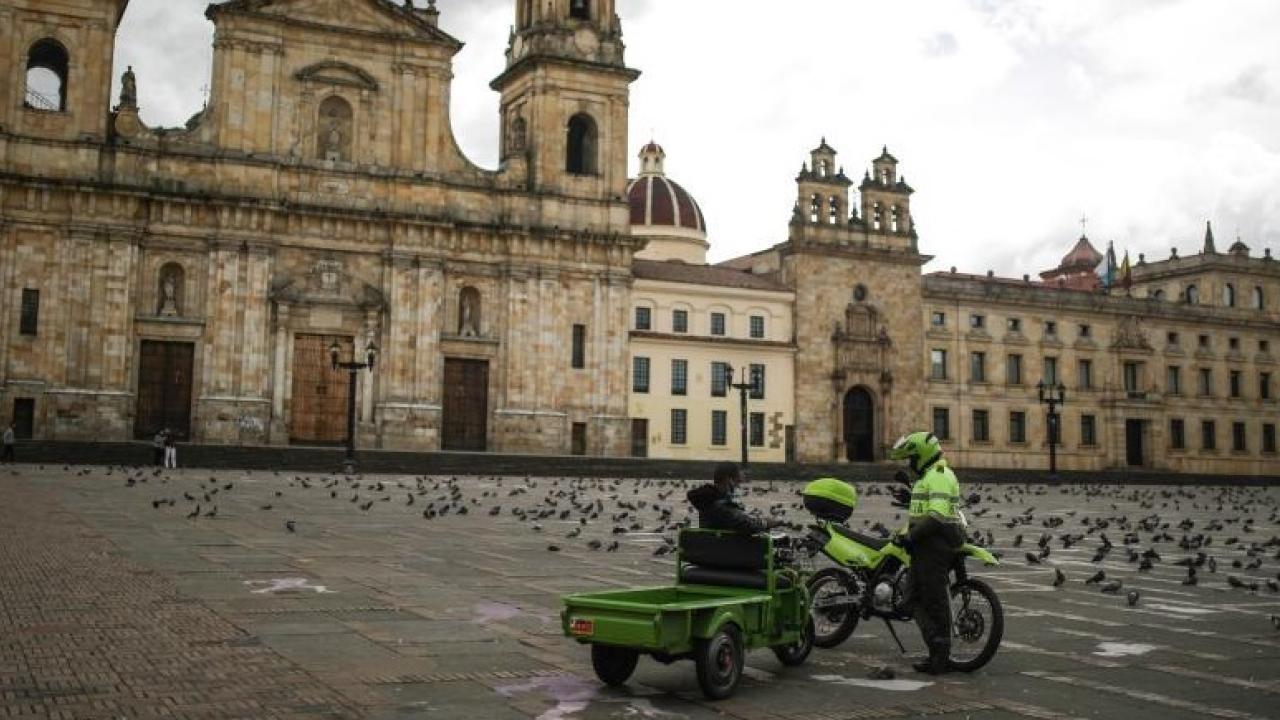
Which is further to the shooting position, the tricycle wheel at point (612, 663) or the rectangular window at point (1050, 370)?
the rectangular window at point (1050, 370)

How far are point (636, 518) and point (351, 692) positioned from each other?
1442 cm

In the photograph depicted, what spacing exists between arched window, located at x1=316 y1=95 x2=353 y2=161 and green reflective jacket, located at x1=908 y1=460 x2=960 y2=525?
41.3 metres

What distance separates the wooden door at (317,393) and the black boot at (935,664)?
38.8 metres

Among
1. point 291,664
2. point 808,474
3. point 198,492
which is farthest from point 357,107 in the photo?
point 291,664

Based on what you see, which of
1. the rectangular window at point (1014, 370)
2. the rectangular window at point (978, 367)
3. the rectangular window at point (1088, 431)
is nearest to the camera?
the rectangular window at point (978, 367)

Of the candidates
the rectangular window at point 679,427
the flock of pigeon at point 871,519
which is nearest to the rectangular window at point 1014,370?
the rectangular window at point 679,427

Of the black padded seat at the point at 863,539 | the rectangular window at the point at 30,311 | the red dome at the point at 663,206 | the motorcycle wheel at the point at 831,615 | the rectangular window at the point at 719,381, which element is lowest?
the motorcycle wheel at the point at 831,615

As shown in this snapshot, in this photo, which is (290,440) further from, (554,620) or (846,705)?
(846,705)

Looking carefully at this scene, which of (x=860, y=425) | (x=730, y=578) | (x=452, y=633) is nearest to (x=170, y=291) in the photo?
(x=860, y=425)

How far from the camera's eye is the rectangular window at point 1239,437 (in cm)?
7369

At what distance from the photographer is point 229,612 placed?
9.57 m

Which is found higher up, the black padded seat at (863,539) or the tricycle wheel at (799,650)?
the black padded seat at (863,539)

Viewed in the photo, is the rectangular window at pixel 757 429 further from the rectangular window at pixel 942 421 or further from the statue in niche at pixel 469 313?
the statue in niche at pixel 469 313

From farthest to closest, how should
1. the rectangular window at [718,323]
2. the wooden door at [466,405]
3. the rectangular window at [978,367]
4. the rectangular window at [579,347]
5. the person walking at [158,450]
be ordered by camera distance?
the rectangular window at [978,367]
the rectangular window at [718,323]
the rectangular window at [579,347]
the wooden door at [466,405]
the person walking at [158,450]
